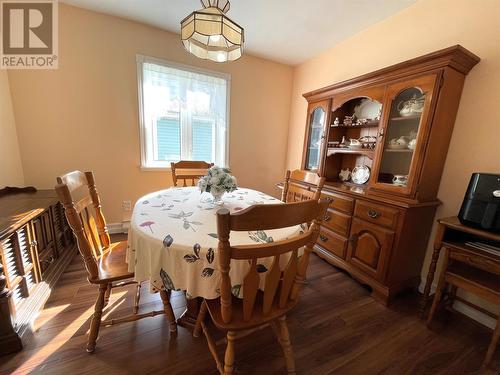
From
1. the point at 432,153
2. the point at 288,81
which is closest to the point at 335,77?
the point at 288,81

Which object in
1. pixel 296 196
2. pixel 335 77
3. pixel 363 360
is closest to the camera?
pixel 363 360

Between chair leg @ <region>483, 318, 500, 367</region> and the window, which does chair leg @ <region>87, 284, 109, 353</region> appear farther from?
chair leg @ <region>483, 318, 500, 367</region>

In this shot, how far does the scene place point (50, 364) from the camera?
110 centimetres

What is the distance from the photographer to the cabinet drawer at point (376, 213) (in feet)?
5.24

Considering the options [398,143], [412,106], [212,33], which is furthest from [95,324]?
[412,106]

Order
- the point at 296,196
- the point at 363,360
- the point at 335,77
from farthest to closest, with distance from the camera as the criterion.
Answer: the point at 335,77 < the point at 296,196 < the point at 363,360

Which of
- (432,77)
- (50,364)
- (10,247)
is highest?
(432,77)

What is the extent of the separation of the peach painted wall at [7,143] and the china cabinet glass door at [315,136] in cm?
303

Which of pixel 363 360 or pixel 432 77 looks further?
pixel 432 77

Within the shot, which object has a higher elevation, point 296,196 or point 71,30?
point 71,30

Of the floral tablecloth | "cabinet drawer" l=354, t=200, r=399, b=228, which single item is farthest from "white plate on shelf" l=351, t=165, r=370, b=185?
the floral tablecloth

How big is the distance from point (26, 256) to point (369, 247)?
99.1 inches

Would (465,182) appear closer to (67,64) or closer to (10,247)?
(10,247)

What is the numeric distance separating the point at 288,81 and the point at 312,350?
333cm
